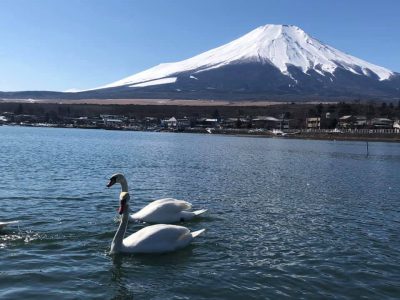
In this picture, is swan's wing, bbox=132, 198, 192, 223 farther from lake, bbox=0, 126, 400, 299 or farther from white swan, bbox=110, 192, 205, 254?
white swan, bbox=110, 192, 205, 254

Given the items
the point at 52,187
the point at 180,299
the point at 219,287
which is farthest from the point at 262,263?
the point at 52,187

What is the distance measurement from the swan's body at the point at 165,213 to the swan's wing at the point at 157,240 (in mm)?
3148

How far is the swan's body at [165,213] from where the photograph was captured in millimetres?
16328

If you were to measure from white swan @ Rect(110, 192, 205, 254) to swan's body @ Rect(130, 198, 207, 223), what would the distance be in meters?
3.14

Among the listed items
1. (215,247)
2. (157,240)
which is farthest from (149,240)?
(215,247)

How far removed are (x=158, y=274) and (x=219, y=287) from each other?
1.47m

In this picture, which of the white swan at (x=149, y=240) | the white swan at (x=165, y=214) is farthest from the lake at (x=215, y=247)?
the white swan at (x=165, y=214)

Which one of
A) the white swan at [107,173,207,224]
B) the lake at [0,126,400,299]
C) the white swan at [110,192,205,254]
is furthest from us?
the white swan at [107,173,207,224]

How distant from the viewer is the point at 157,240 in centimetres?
1266

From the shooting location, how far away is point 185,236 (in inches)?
525

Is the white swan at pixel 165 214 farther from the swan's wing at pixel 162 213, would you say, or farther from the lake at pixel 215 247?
the lake at pixel 215 247

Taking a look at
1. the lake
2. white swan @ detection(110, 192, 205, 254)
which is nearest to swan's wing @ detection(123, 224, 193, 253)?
white swan @ detection(110, 192, 205, 254)

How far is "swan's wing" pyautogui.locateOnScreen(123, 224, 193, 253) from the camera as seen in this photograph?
12484mm

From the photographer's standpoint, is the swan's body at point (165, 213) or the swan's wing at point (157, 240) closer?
the swan's wing at point (157, 240)
